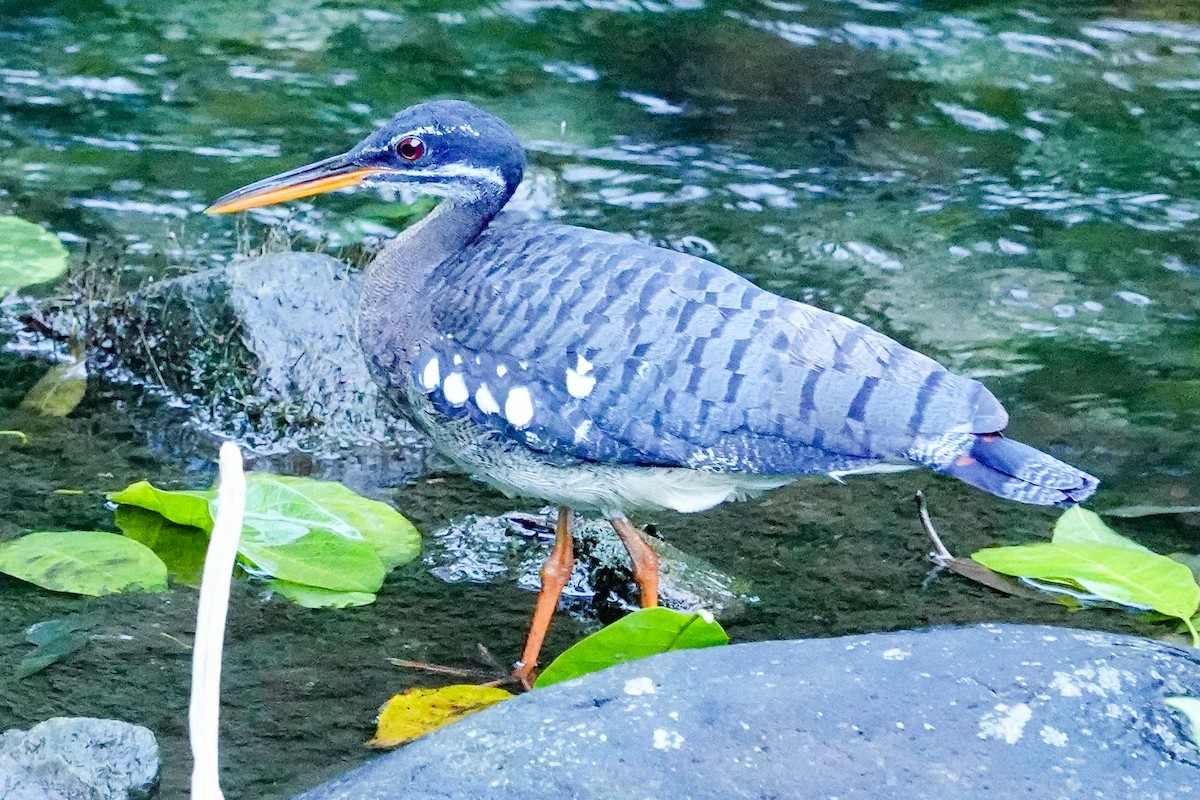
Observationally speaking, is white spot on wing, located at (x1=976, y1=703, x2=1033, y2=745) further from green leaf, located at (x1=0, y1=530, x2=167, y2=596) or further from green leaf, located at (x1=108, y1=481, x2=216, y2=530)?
green leaf, located at (x1=108, y1=481, x2=216, y2=530)

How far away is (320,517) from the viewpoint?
14.4ft

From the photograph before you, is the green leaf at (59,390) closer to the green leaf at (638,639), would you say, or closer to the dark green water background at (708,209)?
the dark green water background at (708,209)

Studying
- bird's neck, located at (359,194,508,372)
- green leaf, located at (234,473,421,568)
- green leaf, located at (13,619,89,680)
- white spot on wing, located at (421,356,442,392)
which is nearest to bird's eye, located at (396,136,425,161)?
bird's neck, located at (359,194,508,372)

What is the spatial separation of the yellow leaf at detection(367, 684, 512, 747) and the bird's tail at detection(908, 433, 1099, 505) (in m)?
1.22

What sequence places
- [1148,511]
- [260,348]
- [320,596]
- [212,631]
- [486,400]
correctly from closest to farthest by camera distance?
[212,631] < [486,400] < [320,596] < [1148,511] < [260,348]

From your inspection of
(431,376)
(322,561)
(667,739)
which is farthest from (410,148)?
(667,739)

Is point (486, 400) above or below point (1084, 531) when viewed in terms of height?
above

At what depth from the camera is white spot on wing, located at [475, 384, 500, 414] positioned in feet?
13.0

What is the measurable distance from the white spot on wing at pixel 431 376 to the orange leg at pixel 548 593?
0.53 metres

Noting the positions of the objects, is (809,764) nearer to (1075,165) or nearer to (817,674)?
(817,674)

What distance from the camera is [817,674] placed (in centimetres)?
297

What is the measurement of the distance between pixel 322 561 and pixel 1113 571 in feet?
6.99

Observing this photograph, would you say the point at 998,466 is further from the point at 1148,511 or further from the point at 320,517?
the point at 320,517

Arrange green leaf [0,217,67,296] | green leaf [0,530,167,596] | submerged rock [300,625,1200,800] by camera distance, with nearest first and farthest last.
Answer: submerged rock [300,625,1200,800]
green leaf [0,530,167,596]
green leaf [0,217,67,296]
